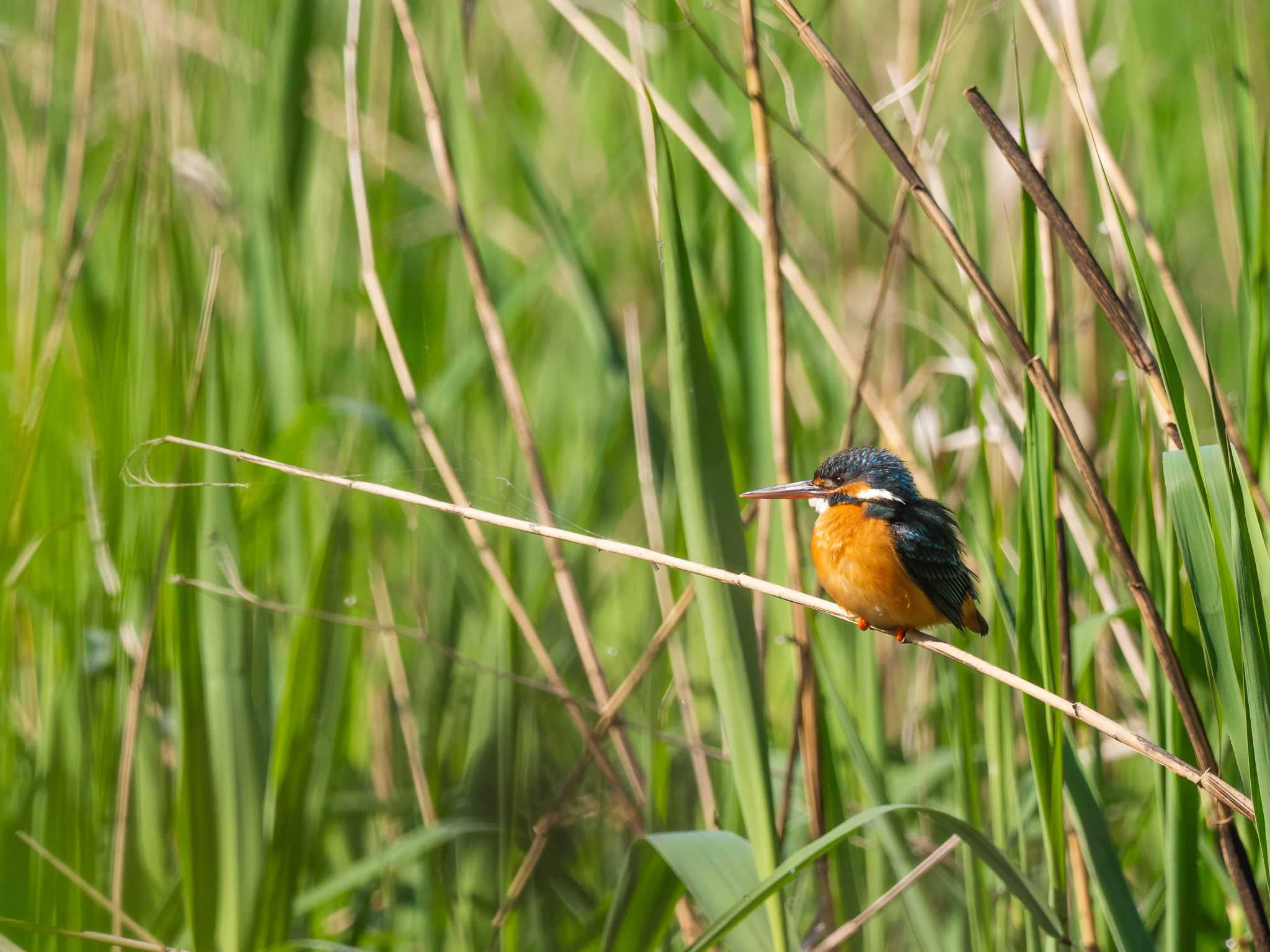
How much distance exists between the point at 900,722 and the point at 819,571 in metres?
0.70

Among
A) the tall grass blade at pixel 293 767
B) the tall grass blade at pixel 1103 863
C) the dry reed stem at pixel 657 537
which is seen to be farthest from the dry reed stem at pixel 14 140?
the tall grass blade at pixel 1103 863

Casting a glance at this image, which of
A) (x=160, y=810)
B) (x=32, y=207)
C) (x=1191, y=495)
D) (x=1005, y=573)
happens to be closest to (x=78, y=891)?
(x=160, y=810)

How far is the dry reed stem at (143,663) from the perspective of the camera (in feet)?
5.43

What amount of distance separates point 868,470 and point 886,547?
0.47 feet

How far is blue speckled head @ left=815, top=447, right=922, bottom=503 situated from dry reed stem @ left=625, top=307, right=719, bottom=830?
1.00ft

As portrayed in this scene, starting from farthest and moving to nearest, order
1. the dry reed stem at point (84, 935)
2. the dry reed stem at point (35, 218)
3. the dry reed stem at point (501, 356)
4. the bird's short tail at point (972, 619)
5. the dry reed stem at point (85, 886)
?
the bird's short tail at point (972, 619) < the dry reed stem at point (35, 218) < the dry reed stem at point (501, 356) < the dry reed stem at point (85, 886) < the dry reed stem at point (84, 935)

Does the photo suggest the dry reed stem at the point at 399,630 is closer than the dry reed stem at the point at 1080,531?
Yes

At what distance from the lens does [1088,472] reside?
4.26ft

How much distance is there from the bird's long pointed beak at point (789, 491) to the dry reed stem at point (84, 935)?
1.01m

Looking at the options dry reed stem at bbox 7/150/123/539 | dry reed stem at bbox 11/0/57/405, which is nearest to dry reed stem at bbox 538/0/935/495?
dry reed stem at bbox 7/150/123/539

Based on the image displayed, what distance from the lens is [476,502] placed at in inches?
71.8

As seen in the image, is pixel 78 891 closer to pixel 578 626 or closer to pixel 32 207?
pixel 578 626

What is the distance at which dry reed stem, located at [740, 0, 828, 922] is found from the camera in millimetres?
1593

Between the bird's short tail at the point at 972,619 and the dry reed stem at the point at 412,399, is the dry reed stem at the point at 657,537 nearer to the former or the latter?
the dry reed stem at the point at 412,399
